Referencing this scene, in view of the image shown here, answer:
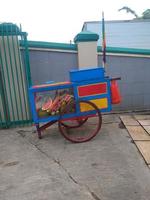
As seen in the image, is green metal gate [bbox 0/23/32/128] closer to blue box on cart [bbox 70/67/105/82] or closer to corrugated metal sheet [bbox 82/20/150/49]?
blue box on cart [bbox 70/67/105/82]

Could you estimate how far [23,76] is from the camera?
6195 millimetres

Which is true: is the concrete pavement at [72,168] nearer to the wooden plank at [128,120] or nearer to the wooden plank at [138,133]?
the wooden plank at [138,133]

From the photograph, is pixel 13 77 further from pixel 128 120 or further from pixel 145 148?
pixel 145 148

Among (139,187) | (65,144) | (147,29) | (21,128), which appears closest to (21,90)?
→ (21,128)

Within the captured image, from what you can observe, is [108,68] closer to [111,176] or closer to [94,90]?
[94,90]

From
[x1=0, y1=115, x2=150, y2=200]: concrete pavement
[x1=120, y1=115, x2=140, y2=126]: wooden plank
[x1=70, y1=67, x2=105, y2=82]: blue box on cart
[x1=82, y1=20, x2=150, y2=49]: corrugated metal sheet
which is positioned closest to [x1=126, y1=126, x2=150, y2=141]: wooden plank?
[x1=0, y1=115, x2=150, y2=200]: concrete pavement

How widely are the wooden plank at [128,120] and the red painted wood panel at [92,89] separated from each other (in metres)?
1.15

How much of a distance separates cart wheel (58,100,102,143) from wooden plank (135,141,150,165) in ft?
2.60

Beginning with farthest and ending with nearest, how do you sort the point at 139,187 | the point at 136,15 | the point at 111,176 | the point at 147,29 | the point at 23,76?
the point at 136,15, the point at 147,29, the point at 23,76, the point at 111,176, the point at 139,187

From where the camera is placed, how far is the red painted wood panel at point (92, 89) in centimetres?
518

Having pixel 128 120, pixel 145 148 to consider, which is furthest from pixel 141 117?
Result: pixel 145 148

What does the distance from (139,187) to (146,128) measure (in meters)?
2.35

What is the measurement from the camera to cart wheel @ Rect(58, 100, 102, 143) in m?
5.18

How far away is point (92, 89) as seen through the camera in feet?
17.1
